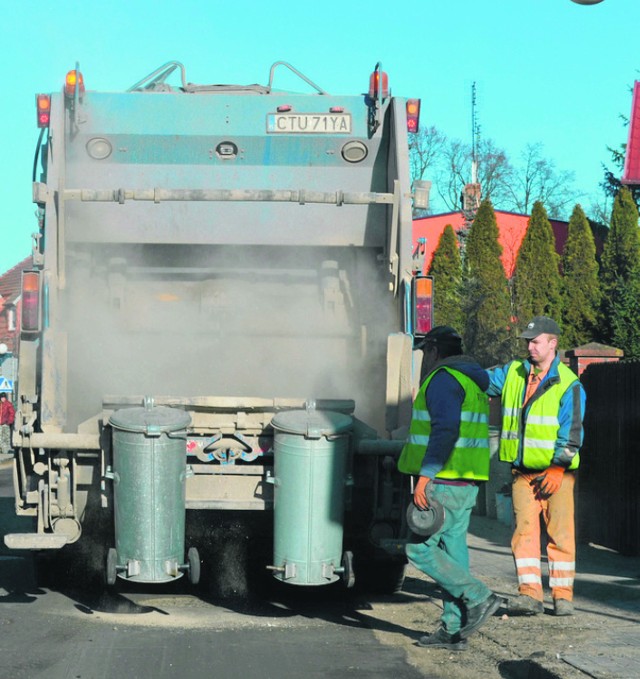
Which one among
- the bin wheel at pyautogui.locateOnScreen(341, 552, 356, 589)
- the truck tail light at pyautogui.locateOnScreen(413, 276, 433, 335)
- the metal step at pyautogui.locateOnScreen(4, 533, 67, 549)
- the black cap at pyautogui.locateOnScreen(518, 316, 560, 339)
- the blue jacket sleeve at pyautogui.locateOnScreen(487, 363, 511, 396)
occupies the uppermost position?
the truck tail light at pyautogui.locateOnScreen(413, 276, 433, 335)

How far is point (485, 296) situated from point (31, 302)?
16448mm

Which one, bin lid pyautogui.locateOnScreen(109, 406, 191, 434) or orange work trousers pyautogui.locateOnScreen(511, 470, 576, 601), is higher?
bin lid pyautogui.locateOnScreen(109, 406, 191, 434)

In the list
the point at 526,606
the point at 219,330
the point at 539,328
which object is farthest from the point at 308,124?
the point at 526,606

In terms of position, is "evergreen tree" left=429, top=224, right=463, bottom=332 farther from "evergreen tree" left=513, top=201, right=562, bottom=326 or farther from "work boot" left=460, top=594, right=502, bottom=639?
"work boot" left=460, top=594, right=502, bottom=639

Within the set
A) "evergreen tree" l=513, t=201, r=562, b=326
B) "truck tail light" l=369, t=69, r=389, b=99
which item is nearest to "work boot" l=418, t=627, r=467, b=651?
"truck tail light" l=369, t=69, r=389, b=99

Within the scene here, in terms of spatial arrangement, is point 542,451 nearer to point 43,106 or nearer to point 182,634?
point 182,634

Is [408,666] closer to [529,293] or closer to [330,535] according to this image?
[330,535]

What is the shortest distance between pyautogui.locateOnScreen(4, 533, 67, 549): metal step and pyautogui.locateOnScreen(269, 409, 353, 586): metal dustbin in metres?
1.16

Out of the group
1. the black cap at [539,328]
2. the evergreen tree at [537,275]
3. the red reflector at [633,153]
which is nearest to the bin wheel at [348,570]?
the black cap at [539,328]

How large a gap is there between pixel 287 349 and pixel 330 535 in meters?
1.82

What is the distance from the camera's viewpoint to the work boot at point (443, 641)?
5.64 meters

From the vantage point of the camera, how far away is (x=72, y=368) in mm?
7090

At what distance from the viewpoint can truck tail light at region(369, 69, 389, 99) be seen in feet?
25.1

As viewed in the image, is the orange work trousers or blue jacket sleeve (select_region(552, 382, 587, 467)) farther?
blue jacket sleeve (select_region(552, 382, 587, 467))
